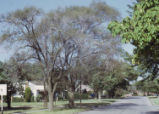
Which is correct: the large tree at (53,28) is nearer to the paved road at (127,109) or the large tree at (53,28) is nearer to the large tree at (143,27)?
the paved road at (127,109)

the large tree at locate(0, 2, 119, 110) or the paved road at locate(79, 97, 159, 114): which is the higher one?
the large tree at locate(0, 2, 119, 110)

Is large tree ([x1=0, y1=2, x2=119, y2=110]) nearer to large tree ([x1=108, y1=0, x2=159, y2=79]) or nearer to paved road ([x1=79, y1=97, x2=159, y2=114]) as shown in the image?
paved road ([x1=79, y1=97, x2=159, y2=114])

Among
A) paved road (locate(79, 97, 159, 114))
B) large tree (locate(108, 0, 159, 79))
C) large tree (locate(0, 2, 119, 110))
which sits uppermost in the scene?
large tree (locate(0, 2, 119, 110))

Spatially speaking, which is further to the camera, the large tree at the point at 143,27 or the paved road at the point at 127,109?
the paved road at the point at 127,109

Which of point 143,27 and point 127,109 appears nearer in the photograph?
point 143,27

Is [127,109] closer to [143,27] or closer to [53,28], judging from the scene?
[53,28]

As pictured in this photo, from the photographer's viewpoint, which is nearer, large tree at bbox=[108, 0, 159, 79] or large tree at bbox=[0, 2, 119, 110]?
large tree at bbox=[108, 0, 159, 79]

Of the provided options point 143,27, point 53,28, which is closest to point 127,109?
point 53,28

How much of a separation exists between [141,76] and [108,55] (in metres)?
3.56

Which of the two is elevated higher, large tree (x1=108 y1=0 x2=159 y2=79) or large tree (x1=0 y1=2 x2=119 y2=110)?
large tree (x1=0 y1=2 x2=119 y2=110)

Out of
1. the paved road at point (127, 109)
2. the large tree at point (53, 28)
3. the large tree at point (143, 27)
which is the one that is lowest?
the paved road at point (127, 109)

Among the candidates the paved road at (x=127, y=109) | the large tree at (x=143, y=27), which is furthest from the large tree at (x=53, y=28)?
the large tree at (x=143, y=27)

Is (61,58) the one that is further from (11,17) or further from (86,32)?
(11,17)

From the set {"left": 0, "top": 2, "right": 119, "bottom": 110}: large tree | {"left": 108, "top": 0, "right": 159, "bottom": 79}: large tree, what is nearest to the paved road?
{"left": 0, "top": 2, "right": 119, "bottom": 110}: large tree
